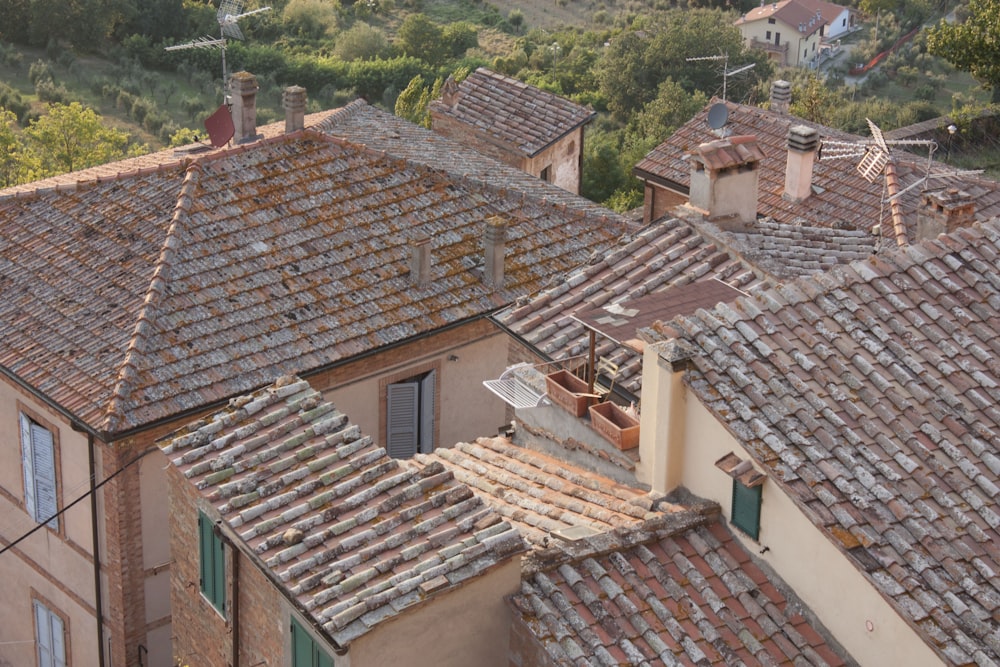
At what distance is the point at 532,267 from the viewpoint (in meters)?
22.2

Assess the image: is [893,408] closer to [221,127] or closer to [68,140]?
[221,127]

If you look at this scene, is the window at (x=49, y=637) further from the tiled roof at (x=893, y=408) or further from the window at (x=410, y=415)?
the tiled roof at (x=893, y=408)

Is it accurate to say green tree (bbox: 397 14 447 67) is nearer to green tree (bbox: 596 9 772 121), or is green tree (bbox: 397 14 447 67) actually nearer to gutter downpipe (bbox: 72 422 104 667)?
green tree (bbox: 596 9 772 121)

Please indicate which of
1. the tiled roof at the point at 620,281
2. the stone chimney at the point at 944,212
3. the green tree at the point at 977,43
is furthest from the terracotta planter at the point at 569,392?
the green tree at the point at 977,43

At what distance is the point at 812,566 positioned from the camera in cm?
1241

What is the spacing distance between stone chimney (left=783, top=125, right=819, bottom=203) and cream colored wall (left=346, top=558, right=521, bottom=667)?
554 inches

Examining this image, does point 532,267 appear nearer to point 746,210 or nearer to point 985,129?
point 746,210

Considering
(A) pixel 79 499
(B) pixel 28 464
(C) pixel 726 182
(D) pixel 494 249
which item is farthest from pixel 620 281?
(B) pixel 28 464

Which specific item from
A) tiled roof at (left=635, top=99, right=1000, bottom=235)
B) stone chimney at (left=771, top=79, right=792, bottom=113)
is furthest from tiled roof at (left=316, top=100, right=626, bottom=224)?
stone chimney at (left=771, top=79, right=792, bottom=113)

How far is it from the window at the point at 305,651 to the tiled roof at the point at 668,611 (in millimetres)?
1649

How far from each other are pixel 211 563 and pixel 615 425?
13.1 ft

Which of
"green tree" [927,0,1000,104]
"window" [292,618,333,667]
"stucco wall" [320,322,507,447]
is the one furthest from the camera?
"green tree" [927,0,1000,104]

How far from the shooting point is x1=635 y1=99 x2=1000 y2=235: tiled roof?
24.7 metres

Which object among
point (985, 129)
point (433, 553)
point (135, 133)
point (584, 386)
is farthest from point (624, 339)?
point (135, 133)
